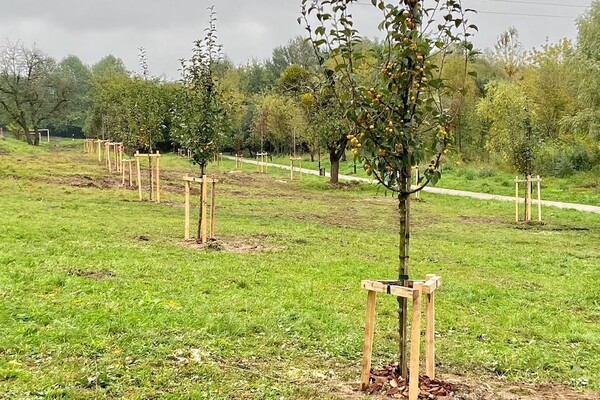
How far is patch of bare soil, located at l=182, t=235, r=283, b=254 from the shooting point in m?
11.1

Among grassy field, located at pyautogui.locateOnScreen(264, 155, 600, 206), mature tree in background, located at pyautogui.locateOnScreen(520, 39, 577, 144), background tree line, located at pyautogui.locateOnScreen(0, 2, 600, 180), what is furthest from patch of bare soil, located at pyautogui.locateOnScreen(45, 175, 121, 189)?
mature tree in background, located at pyautogui.locateOnScreen(520, 39, 577, 144)

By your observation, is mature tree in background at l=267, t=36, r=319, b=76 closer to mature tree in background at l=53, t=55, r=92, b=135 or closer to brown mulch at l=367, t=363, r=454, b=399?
mature tree in background at l=53, t=55, r=92, b=135

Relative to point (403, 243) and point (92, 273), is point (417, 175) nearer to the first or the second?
point (92, 273)

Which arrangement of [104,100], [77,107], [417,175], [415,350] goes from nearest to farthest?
[415,350]
[417,175]
[104,100]
[77,107]

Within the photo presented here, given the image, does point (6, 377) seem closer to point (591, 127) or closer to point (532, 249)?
point (532, 249)

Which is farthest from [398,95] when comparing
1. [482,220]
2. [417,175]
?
[482,220]

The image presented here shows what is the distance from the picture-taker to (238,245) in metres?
11.8

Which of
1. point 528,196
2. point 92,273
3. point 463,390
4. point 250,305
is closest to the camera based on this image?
point 463,390

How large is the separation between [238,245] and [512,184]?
23.5 meters

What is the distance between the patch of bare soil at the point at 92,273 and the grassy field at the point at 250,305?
0.06 ft

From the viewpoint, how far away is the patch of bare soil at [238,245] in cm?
1114

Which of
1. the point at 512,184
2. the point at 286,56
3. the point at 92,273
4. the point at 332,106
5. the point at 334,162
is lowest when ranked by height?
the point at 92,273

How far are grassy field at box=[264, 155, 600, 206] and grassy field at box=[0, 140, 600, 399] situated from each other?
40.9 ft

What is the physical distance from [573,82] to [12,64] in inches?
1991
